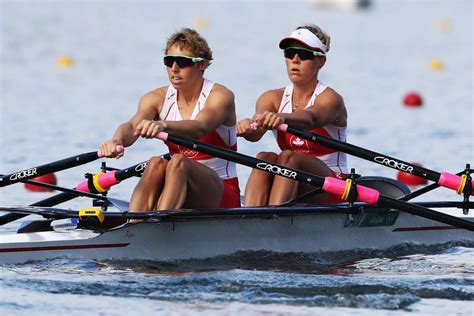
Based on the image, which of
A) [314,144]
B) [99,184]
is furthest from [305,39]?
[99,184]

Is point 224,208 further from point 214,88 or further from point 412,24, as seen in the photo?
point 412,24

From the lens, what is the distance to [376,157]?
8.59 metres

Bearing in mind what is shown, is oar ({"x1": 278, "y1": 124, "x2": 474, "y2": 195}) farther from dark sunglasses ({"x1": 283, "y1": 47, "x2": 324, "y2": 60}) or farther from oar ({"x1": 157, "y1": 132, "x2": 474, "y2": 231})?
dark sunglasses ({"x1": 283, "y1": 47, "x2": 324, "y2": 60})

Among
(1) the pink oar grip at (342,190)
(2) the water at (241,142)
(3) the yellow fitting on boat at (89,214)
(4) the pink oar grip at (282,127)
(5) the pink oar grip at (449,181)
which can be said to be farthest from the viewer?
(5) the pink oar grip at (449,181)

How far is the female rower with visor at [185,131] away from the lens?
797cm

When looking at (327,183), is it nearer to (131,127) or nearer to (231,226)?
(231,226)

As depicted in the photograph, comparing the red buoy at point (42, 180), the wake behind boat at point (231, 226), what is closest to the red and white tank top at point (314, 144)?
the wake behind boat at point (231, 226)

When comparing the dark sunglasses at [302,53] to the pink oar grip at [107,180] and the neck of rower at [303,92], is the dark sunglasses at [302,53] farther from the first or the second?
the pink oar grip at [107,180]

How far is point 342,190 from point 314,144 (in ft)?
2.72

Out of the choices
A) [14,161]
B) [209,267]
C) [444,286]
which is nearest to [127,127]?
[209,267]

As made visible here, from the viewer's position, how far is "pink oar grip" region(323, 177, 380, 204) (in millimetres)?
8148

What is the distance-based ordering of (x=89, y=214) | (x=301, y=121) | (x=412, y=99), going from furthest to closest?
(x=412, y=99) → (x=301, y=121) → (x=89, y=214)

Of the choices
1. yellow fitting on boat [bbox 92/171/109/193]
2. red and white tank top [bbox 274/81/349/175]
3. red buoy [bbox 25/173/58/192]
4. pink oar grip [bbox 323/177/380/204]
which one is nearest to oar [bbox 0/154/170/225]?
yellow fitting on boat [bbox 92/171/109/193]

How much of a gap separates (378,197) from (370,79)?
1699cm
